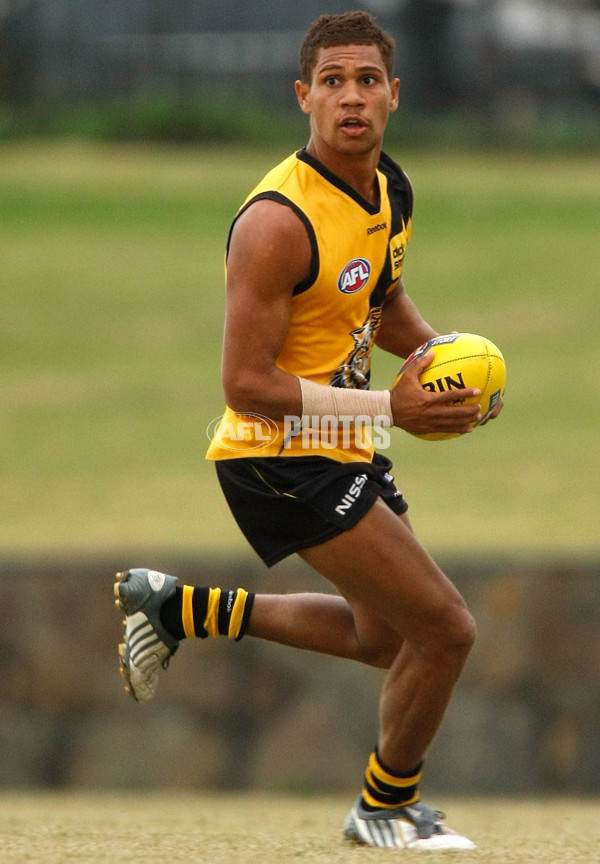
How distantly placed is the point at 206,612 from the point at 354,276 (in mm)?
1387

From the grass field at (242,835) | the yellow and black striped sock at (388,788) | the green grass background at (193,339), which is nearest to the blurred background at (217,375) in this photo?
the green grass background at (193,339)

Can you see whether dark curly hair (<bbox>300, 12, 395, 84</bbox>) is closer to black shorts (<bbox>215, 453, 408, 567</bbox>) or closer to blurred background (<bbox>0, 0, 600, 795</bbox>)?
black shorts (<bbox>215, 453, 408, 567</bbox>)

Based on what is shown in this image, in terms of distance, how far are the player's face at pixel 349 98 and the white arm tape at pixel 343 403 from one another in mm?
824

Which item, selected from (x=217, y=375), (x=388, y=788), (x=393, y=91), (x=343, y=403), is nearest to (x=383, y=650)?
(x=388, y=788)

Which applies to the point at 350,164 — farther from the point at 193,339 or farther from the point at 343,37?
the point at 193,339

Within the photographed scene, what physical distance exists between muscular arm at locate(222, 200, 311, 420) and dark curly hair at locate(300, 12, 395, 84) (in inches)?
24.2

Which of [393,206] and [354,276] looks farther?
[393,206]

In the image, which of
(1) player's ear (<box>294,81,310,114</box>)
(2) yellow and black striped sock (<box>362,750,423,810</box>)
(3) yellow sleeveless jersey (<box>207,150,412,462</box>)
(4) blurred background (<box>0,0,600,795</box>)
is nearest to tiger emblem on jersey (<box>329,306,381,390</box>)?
(3) yellow sleeveless jersey (<box>207,150,412,462</box>)

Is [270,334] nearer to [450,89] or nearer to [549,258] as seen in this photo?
[549,258]

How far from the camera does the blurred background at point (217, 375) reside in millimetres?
10477

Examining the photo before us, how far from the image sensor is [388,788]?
5.75m

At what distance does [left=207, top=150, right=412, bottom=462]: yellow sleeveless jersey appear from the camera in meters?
5.40

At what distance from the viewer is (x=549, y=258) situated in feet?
97.8

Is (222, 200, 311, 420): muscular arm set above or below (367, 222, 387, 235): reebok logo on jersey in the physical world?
below
